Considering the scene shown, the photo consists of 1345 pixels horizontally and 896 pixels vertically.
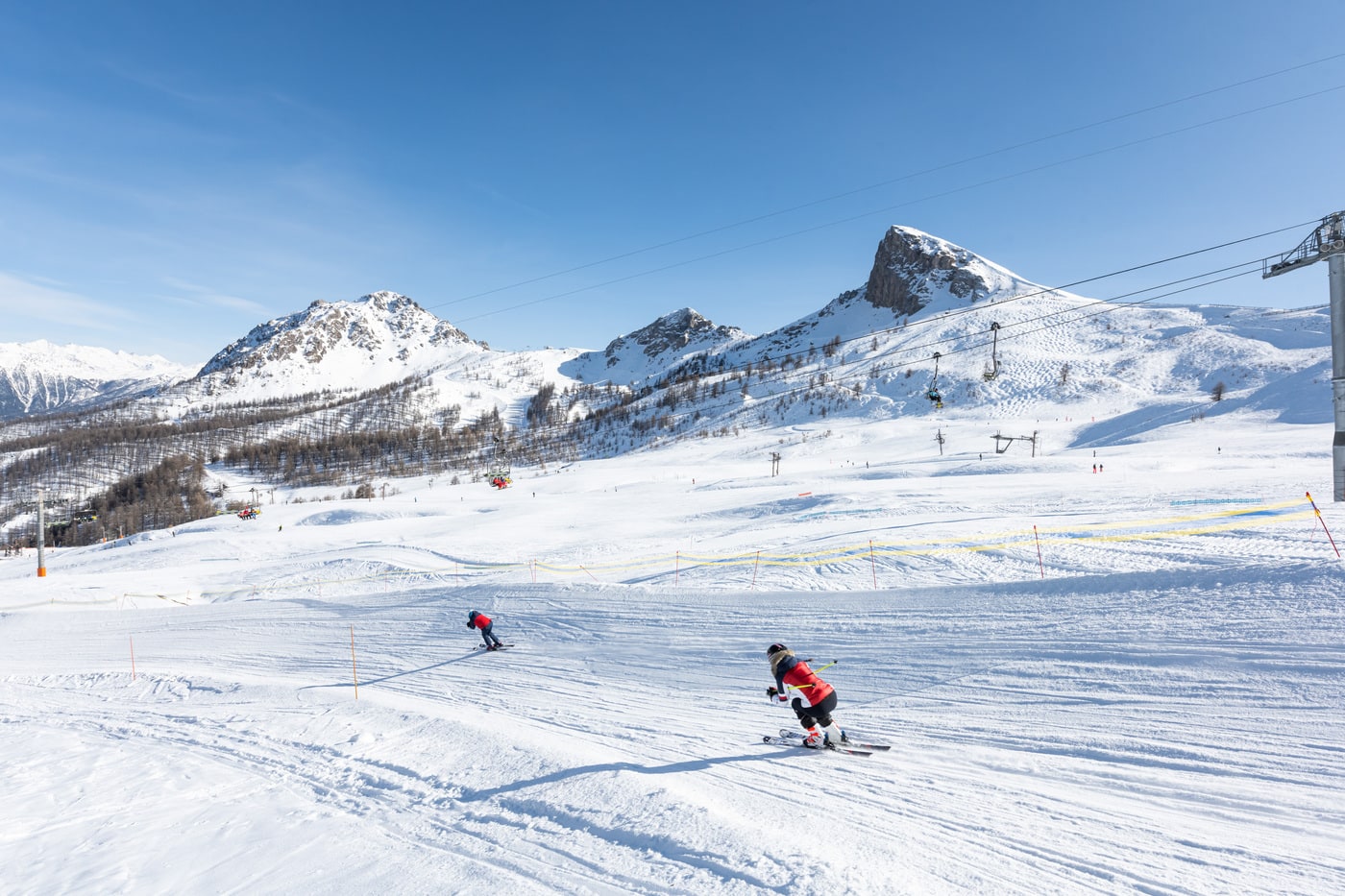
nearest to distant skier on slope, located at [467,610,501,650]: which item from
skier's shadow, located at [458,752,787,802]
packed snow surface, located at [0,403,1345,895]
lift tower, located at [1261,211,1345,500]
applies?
packed snow surface, located at [0,403,1345,895]

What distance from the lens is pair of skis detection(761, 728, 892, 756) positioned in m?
8.30

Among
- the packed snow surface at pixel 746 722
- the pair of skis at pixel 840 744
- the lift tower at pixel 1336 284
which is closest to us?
the packed snow surface at pixel 746 722

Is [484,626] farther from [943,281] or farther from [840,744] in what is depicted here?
[943,281]

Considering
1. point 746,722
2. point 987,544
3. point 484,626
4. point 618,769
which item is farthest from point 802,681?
point 987,544

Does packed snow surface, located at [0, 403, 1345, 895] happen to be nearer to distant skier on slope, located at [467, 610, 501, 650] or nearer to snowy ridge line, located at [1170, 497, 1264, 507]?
snowy ridge line, located at [1170, 497, 1264, 507]

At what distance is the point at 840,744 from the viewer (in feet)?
27.6

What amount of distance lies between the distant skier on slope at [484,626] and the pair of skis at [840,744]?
26.8 feet

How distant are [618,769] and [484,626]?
7484 mm

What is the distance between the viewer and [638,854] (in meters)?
6.31

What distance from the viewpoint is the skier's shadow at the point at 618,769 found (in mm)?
8071

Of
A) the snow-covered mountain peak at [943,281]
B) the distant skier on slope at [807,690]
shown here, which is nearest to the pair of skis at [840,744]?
the distant skier on slope at [807,690]

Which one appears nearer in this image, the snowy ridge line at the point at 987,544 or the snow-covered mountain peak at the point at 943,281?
the snowy ridge line at the point at 987,544

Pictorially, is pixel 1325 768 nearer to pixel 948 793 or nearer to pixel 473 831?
pixel 948 793

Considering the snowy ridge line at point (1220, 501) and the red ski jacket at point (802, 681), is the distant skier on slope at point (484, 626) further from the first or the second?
the snowy ridge line at point (1220, 501)
